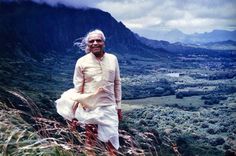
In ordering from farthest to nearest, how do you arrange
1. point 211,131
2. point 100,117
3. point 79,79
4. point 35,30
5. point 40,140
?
point 35,30 < point 211,131 < point 79,79 < point 100,117 < point 40,140

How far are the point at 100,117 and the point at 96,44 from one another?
2.00 ft

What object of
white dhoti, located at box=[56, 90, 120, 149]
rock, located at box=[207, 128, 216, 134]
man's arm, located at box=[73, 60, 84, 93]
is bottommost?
rock, located at box=[207, 128, 216, 134]

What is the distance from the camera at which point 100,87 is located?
3.31m

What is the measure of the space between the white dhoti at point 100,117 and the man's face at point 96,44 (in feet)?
1.29

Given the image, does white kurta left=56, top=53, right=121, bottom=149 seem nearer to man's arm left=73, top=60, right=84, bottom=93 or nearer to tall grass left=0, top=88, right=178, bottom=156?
man's arm left=73, top=60, right=84, bottom=93

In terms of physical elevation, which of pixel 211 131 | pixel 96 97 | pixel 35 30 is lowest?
pixel 211 131

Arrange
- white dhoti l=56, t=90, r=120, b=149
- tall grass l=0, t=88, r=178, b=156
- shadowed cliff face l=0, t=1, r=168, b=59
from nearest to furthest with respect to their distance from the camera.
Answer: tall grass l=0, t=88, r=178, b=156 < white dhoti l=56, t=90, r=120, b=149 < shadowed cliff face l=0, t=1, r=168, b=59

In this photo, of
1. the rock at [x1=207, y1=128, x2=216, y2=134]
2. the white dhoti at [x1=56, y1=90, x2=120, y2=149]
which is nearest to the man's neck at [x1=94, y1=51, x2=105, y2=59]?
the white dhoti at [x1=56, y1=90, x2=120, y2=149]

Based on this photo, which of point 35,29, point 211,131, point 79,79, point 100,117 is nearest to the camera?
point 100,117

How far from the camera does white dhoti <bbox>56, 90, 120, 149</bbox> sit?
3236 millimetres

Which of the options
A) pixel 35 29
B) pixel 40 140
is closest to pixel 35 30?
pixel 35 29

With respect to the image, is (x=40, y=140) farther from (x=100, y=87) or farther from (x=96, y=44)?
(x=96, y=44)

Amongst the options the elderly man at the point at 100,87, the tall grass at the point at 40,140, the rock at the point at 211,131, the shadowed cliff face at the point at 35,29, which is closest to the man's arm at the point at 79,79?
the elderly man at the point at 100,87

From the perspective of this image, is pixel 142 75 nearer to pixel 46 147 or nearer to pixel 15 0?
pixel 15 0
